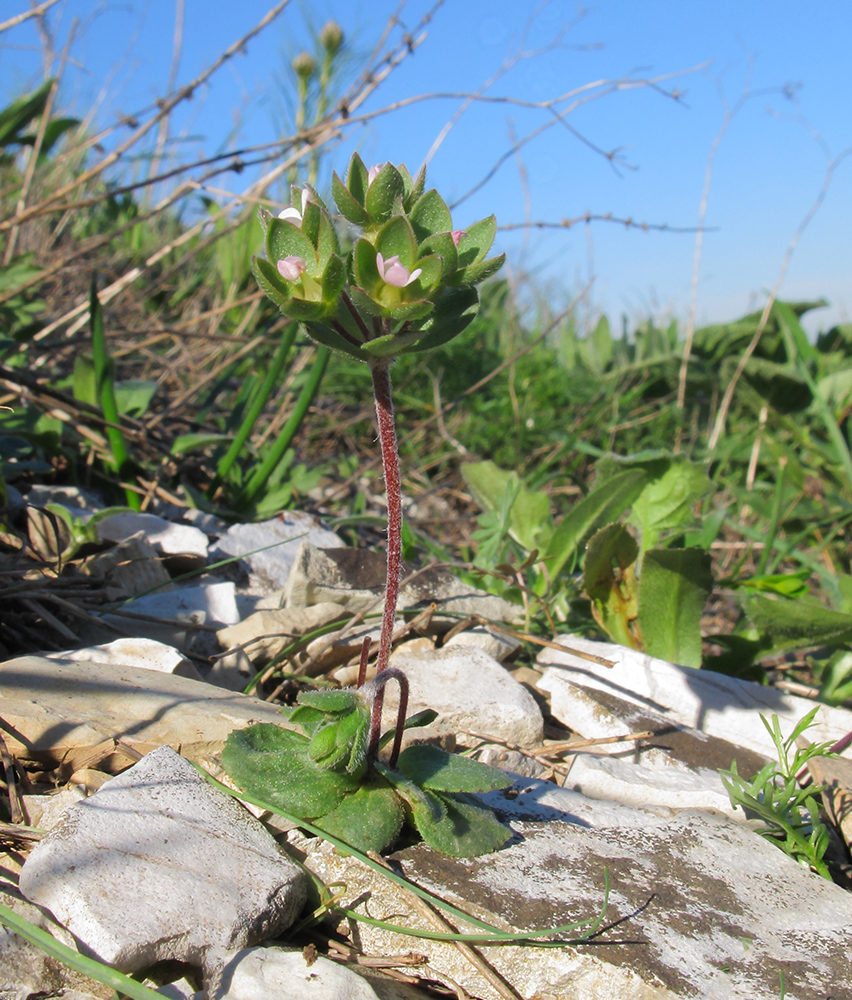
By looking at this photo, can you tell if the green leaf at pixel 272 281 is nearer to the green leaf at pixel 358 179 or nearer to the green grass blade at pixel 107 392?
the green leaf at pixel 358 179

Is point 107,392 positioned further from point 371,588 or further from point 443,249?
point 443,249

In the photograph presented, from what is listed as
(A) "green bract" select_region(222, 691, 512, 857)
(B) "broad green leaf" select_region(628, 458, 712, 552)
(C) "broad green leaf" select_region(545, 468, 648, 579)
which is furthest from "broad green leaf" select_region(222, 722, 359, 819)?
(B) "broad green leaf" select_region(628, 458, 712, 552)

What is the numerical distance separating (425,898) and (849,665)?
4.90 ft

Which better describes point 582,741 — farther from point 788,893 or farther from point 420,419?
point 420,419

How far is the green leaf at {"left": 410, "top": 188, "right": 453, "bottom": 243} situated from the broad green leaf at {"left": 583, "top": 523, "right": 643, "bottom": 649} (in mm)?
1116

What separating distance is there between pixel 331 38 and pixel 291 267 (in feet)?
Answer: 12.9

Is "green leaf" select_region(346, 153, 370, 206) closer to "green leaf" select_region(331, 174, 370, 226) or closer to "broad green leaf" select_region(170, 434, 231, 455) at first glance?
"green leaf" select_region(331, 174, 370, 226)

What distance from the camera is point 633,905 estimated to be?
1144mm

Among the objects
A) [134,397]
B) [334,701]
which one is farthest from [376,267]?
[134,397]

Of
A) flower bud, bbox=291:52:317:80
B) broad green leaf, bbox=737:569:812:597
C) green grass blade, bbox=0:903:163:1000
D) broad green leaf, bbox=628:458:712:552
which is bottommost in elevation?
green grass blade, bbox=0:903:163:1000

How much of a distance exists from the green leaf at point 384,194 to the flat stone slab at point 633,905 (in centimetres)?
94

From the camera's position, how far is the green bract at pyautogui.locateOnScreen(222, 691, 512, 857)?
3.82 ft

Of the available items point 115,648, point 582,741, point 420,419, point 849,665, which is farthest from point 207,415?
point 849,665

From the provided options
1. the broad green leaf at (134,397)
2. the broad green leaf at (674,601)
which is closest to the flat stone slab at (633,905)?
the broad green leaf at (674,601)
